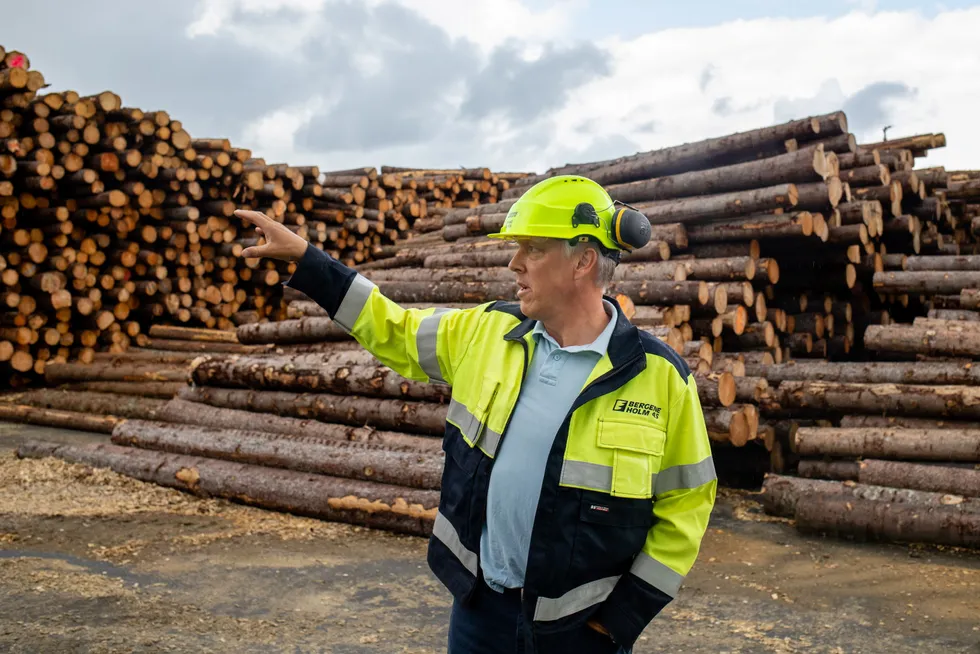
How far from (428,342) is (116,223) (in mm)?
10860

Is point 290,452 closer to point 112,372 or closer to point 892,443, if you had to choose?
point 892,443

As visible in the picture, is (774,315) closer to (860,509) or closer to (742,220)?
(742,220)

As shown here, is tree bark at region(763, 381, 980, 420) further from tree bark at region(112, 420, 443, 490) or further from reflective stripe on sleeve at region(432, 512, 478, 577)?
reflective stripe on sleeve at region(432, 512, 478, 577)

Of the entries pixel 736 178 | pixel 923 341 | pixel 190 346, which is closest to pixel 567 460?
pixel 923 341

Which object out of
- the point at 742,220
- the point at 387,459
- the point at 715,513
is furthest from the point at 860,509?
the point at 742,220

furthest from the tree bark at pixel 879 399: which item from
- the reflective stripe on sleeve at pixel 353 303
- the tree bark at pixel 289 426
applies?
the reflective stripe on sleeve at pixel 353 303

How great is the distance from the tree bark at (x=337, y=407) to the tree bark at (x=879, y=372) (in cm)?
386

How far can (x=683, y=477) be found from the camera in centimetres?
255

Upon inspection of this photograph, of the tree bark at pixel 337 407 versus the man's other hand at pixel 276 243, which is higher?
the man's other hand at pixel 276 243

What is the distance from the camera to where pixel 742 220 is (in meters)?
10.1

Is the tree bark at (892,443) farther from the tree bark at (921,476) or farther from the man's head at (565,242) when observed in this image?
the man's head at (565,242)

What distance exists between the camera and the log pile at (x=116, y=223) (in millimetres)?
11609

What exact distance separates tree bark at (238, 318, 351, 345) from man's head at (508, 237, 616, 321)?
21.8 ft

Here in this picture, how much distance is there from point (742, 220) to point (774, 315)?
4.09ft
